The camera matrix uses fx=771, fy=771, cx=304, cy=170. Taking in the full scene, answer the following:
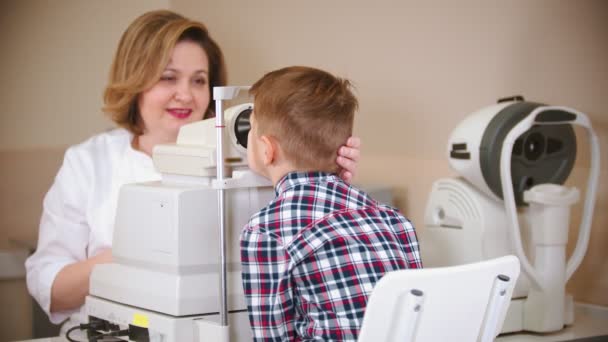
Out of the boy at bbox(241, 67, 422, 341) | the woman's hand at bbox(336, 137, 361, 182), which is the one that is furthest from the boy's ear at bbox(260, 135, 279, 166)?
the woman's hand at bbox(336, 137, 361, 182)

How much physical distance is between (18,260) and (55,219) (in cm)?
90

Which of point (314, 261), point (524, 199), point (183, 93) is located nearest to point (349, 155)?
point (314, 261)

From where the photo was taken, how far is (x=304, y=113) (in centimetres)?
130

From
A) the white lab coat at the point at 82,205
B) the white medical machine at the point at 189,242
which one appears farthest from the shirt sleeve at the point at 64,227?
the white medical machine at the point at 189,242

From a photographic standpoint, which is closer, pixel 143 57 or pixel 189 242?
pixel 189 242

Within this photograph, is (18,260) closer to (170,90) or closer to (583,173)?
(170,90)

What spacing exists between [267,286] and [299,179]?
191 mm

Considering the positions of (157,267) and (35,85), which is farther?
(35,85)

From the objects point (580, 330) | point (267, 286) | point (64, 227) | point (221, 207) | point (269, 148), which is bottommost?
point (580, 330)

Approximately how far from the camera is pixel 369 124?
2375 mm

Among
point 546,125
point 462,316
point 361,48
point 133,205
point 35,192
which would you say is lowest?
point 35,192

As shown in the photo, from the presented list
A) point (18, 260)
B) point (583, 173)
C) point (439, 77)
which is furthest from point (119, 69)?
point (583, 173)

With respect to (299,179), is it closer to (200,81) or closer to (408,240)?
(408,240)

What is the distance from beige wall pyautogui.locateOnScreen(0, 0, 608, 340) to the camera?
5.98 feet
